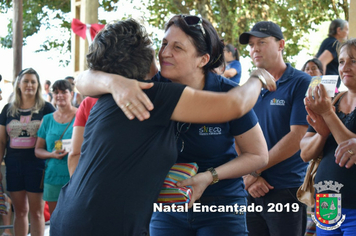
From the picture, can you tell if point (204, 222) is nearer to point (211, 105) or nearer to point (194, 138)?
point (194, 138)

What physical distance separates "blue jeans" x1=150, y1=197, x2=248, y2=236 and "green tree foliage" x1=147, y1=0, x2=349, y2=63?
33.1 feet

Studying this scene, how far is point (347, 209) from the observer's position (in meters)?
2.62

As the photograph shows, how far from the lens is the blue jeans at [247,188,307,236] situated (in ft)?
11.0

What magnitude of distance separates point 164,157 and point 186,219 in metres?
0.52

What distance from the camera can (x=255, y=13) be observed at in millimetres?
12234

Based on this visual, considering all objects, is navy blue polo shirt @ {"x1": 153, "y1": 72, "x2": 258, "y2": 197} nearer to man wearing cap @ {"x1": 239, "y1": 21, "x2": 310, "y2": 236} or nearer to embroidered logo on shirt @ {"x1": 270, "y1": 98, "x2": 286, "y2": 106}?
man wearing cap @ {"x1": 239, "y1": 21, "x2": 310, "y2": 236}

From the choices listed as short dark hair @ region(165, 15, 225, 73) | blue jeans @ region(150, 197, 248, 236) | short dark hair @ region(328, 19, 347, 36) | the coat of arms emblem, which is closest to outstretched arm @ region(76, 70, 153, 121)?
short dark hair @ region(165, 15, 225, 73)

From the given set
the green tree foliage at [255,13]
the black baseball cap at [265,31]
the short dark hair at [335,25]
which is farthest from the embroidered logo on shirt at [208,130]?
the green tree foliage at [255,13]

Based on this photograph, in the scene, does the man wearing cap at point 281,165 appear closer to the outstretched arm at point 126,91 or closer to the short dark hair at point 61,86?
the outstretched arm at point 126,91

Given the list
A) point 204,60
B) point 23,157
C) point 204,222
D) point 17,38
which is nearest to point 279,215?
point 204,222

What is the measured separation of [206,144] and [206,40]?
579mm

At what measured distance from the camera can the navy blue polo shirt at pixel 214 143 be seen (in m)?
2.34

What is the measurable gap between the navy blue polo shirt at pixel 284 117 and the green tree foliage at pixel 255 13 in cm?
870

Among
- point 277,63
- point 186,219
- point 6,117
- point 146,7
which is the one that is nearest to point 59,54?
point 146,7
